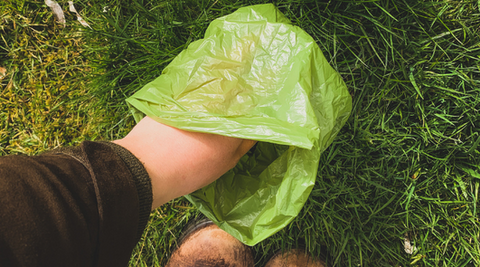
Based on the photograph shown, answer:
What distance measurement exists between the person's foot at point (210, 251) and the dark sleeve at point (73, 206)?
595 mm

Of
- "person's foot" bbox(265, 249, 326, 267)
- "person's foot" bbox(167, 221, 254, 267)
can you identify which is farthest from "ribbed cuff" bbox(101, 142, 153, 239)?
"person's foot" bbox(265, 249, 326, 267)

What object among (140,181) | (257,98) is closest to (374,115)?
(257,98)

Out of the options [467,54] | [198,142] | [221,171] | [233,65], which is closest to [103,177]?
[198,142]

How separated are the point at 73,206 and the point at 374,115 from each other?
43.2 inches

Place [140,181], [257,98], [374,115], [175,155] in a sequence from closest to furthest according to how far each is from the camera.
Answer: [140,181] → [175,155] → [257,98] → [374,115]

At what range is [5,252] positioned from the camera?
0.46 m

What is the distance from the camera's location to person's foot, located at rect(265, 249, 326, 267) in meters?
1.22

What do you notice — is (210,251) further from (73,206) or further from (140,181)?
(73,206)

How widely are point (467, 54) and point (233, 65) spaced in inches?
36.8

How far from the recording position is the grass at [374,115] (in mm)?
1090

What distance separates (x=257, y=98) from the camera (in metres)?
0.94

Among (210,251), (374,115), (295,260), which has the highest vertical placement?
(374,115)

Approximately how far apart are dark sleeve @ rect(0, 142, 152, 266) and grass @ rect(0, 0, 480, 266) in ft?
2.14

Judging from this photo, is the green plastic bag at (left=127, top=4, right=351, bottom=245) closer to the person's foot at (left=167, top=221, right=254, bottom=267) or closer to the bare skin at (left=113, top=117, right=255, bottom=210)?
the bare skin at (left=113, top=117, right=255, bottom=210)
